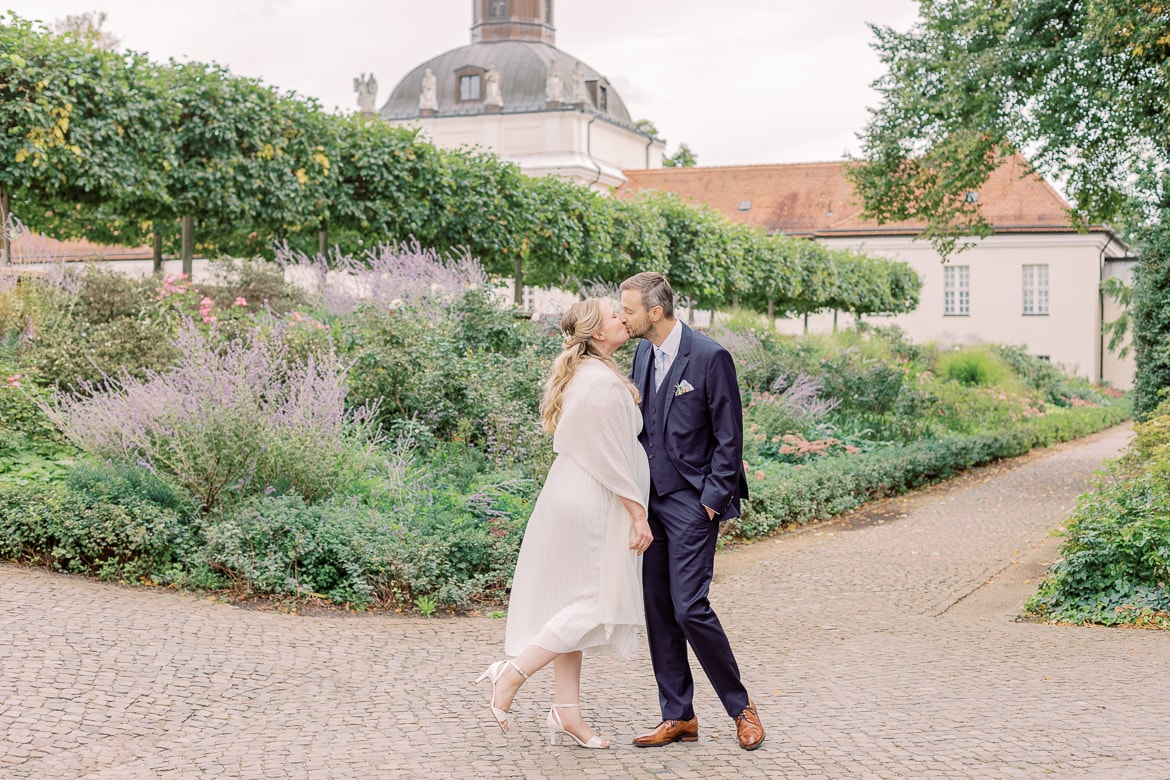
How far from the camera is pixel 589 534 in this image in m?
4.46

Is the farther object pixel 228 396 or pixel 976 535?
pixel 976 535

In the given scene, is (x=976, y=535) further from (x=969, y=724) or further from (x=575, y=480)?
(x=575, y=480)

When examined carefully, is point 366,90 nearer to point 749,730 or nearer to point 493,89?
point 493,89

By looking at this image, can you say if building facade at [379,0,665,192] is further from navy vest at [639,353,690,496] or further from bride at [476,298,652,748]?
bride at [476,298,652,748]

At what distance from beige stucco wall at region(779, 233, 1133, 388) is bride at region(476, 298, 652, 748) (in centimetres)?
4184

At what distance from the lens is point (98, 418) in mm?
7898

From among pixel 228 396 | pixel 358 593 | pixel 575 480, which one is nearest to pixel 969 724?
pixel 575 480

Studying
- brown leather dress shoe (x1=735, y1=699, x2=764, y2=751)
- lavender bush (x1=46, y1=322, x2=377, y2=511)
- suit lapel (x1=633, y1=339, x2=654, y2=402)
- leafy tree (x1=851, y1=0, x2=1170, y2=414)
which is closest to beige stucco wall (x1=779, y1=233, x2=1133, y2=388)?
leafy tree (x1=851, y1=0, x2=1170, y2=414)

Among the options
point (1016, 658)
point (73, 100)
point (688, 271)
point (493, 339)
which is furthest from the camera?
point (688, 271)

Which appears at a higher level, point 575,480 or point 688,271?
point 688,271

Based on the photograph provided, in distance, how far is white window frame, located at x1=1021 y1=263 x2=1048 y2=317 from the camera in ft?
153

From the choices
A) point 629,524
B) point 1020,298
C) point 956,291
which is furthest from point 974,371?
point 956,291

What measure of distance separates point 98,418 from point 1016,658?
5.83 m

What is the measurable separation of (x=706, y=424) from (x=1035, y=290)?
Result: 151 feet
